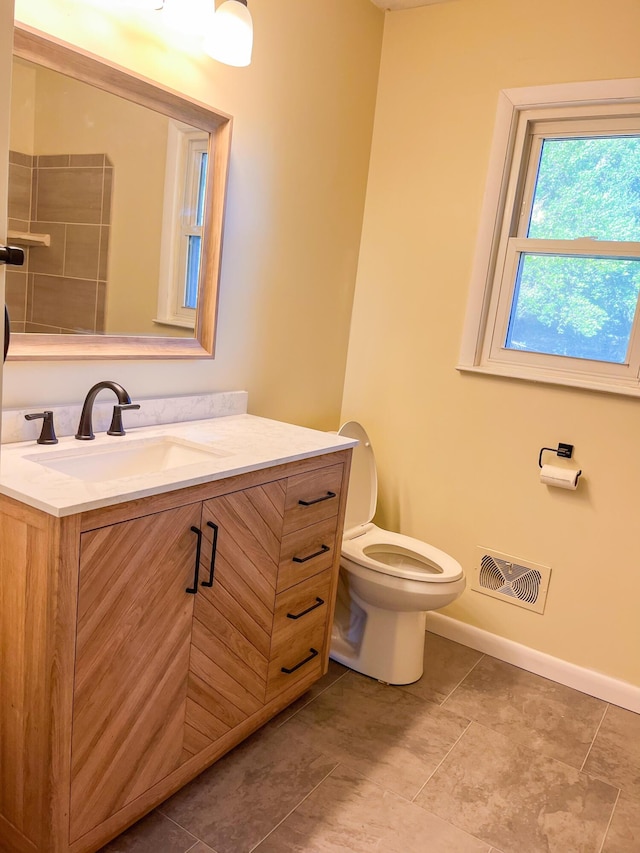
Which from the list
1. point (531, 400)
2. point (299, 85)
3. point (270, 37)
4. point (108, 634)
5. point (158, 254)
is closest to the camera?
point (108, 634)

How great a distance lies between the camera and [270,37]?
213cm

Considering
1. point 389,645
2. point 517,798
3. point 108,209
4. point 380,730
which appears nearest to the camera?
point 108,209

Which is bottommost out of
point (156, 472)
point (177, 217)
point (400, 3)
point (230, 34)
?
point (156, 472)

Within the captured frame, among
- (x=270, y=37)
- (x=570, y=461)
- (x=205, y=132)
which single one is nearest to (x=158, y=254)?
(x=205, y=132)

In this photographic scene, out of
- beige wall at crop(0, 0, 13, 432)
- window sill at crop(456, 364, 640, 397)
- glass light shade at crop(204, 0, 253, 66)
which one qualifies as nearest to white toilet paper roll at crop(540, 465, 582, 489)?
window sill at crop(456, 364, 640, 397)

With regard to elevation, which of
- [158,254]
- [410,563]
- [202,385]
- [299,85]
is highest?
[299,85]

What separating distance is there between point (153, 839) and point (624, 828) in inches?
49.3

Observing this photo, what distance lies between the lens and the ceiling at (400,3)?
2.51 m

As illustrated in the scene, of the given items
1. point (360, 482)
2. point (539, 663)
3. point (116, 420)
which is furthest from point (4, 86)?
point (539, 663)

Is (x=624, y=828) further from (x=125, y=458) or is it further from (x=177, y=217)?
(x=177, y=217)

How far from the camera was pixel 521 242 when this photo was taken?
246 cm

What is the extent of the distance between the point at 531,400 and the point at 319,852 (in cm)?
163

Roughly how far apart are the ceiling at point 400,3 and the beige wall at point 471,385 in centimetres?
3

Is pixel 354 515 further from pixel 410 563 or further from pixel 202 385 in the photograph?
pixel 202 385
